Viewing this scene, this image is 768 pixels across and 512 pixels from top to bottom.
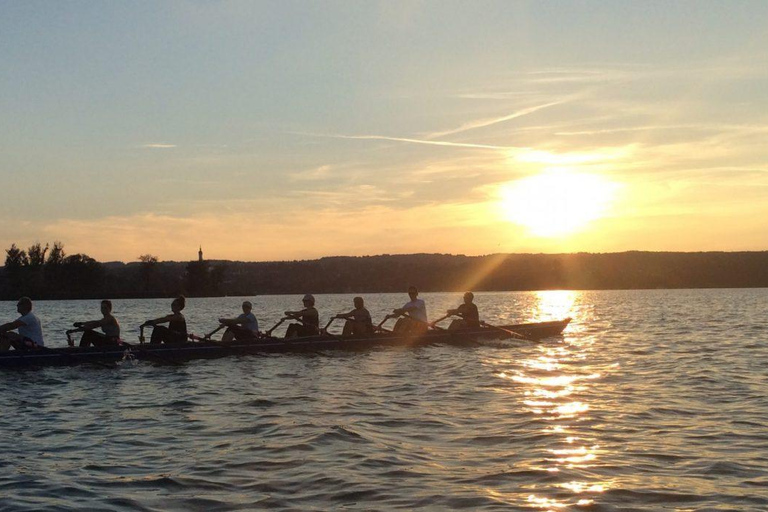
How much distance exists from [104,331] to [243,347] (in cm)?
402

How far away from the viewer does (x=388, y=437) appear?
10.8 metres

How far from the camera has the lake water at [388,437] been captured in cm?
791

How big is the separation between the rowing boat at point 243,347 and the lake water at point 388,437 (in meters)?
0.62

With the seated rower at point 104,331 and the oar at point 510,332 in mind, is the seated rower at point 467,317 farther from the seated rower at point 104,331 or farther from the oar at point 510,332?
the seated rower at point 104,331

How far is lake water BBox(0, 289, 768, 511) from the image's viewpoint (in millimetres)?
7914

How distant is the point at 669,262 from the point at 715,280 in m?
10.0

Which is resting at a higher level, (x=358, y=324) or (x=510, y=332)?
(x=358, y=324)

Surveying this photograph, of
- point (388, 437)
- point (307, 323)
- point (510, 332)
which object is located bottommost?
point (388, 437)

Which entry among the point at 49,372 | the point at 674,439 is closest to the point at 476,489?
the point at 674,439

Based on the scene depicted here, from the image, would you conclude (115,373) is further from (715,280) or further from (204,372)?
(715,280)

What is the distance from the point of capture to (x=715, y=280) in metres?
162

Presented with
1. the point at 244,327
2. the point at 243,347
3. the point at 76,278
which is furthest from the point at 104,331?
the point at 76,278

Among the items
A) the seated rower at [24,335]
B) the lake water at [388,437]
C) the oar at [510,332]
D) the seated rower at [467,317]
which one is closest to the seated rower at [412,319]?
the seated rower at [467,317]

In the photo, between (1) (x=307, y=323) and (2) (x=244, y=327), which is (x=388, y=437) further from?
(1) (x=307, y=323)
